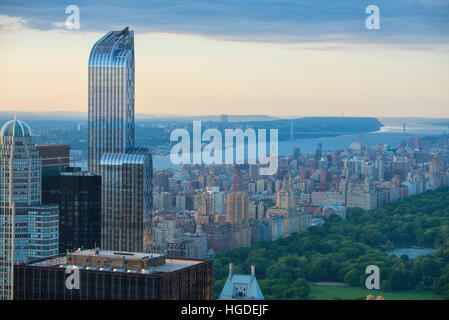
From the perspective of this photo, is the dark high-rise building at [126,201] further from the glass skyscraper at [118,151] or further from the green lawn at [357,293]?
the green lawn at [357,293]

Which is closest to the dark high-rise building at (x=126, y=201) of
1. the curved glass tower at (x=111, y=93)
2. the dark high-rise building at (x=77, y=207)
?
the dark high-rise building at (x=77, y=207)

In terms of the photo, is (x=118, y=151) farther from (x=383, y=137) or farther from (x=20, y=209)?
(x=383, y=137)

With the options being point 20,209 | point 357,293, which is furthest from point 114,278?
point 357,293

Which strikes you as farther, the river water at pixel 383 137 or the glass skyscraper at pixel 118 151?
the river water at pixel 383 137

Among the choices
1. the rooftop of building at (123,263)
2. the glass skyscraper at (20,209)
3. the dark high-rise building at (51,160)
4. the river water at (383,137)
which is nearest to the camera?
the rooftop of building at (123,263)

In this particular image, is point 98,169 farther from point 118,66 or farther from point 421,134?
point 421,134

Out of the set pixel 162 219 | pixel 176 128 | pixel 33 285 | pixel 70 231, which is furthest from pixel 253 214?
pixel 33 285
